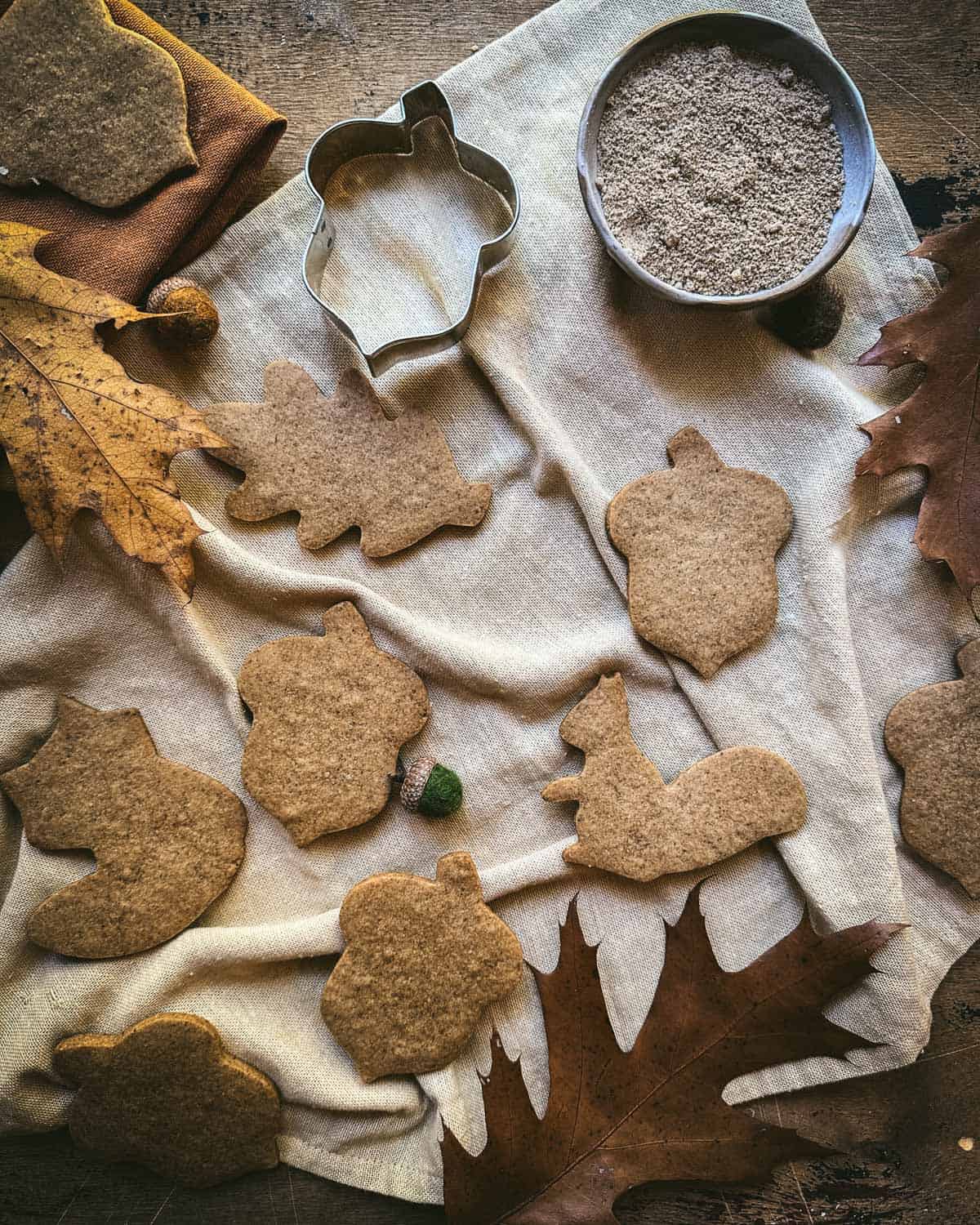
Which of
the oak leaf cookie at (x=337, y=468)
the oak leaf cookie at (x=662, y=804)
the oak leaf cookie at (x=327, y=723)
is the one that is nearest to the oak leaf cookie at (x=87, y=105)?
the oak leaf cookie at (x=337, y=468)

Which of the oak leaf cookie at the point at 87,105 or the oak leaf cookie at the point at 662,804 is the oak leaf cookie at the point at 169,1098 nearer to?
the oak leaf cookie at the point at 662,804

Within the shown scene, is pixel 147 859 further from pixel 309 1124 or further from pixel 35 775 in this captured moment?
pixel 309 1124

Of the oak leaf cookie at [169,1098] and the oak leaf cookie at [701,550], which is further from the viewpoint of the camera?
the oak leaf cookie at [701,550]

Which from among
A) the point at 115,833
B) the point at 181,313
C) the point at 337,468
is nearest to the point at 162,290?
the point at 181,313

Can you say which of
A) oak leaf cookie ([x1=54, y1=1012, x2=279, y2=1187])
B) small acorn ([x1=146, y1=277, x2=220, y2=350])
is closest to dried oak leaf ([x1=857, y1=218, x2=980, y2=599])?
small acorn ([x1=146, y1=277, x2=220, y2=350])

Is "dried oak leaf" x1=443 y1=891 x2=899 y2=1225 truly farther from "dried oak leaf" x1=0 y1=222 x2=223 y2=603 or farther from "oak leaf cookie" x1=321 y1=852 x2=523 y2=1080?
"dried oak leaf" x1=0 y1=222 x2=223 y2=603

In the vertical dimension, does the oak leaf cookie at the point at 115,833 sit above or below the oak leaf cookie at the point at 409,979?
above

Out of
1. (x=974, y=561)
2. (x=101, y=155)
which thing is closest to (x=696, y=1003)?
(x=974, y=561)

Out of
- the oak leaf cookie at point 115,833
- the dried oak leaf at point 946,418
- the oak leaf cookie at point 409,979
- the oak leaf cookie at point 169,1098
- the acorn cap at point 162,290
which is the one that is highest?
the acorn cap at point 162,290
